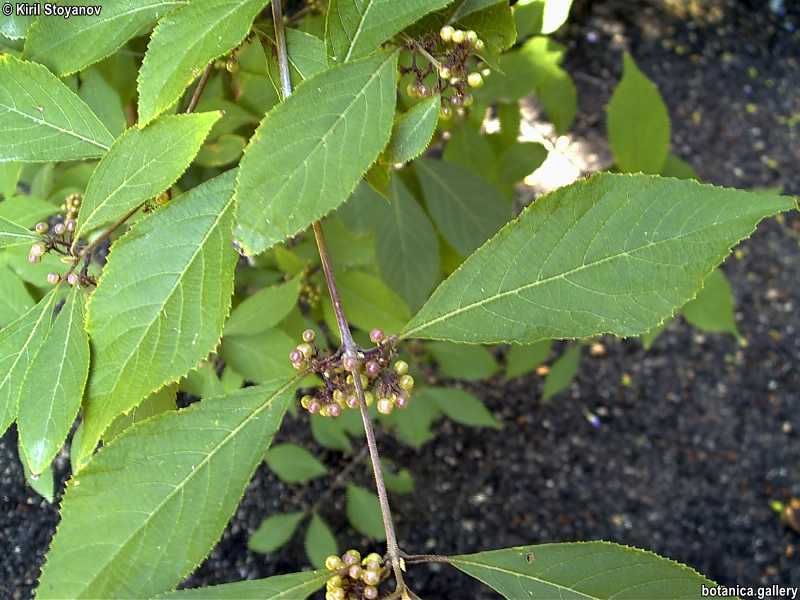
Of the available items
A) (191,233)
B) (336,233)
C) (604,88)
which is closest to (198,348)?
(191,233)

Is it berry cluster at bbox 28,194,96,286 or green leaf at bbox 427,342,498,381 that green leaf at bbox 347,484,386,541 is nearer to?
green leaf at bbox 427,342,498,381

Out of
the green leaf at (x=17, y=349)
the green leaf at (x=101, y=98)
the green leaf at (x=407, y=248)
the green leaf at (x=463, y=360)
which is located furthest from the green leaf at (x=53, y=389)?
the green leaf at (x=463, y=360)

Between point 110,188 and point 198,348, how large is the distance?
176mm

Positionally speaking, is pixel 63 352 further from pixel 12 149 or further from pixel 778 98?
pixel 778 98

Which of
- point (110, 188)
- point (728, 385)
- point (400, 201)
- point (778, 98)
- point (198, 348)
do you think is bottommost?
point (728, 385)

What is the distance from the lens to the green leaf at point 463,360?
5.63 feet

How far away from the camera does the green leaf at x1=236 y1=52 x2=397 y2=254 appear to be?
612 mm

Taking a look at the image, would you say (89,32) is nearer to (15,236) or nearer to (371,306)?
(15,236)

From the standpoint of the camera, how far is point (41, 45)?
2.58 ft

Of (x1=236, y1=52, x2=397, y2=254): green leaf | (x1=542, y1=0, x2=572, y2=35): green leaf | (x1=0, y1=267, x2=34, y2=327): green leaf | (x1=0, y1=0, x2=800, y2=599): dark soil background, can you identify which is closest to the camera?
(x1=236, y1=52, x2=397, y2=254): green leaf

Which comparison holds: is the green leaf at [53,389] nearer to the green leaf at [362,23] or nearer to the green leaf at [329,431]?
the green leaf at [362,23]

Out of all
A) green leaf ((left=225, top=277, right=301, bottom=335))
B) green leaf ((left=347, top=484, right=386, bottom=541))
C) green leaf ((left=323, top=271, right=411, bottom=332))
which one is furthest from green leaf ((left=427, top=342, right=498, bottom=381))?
A: green leaf ((left=225, top=277, right=301, bottom=335))

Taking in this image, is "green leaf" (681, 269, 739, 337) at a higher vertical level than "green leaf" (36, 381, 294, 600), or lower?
lower

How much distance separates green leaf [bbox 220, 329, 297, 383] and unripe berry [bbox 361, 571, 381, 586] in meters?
0.39
